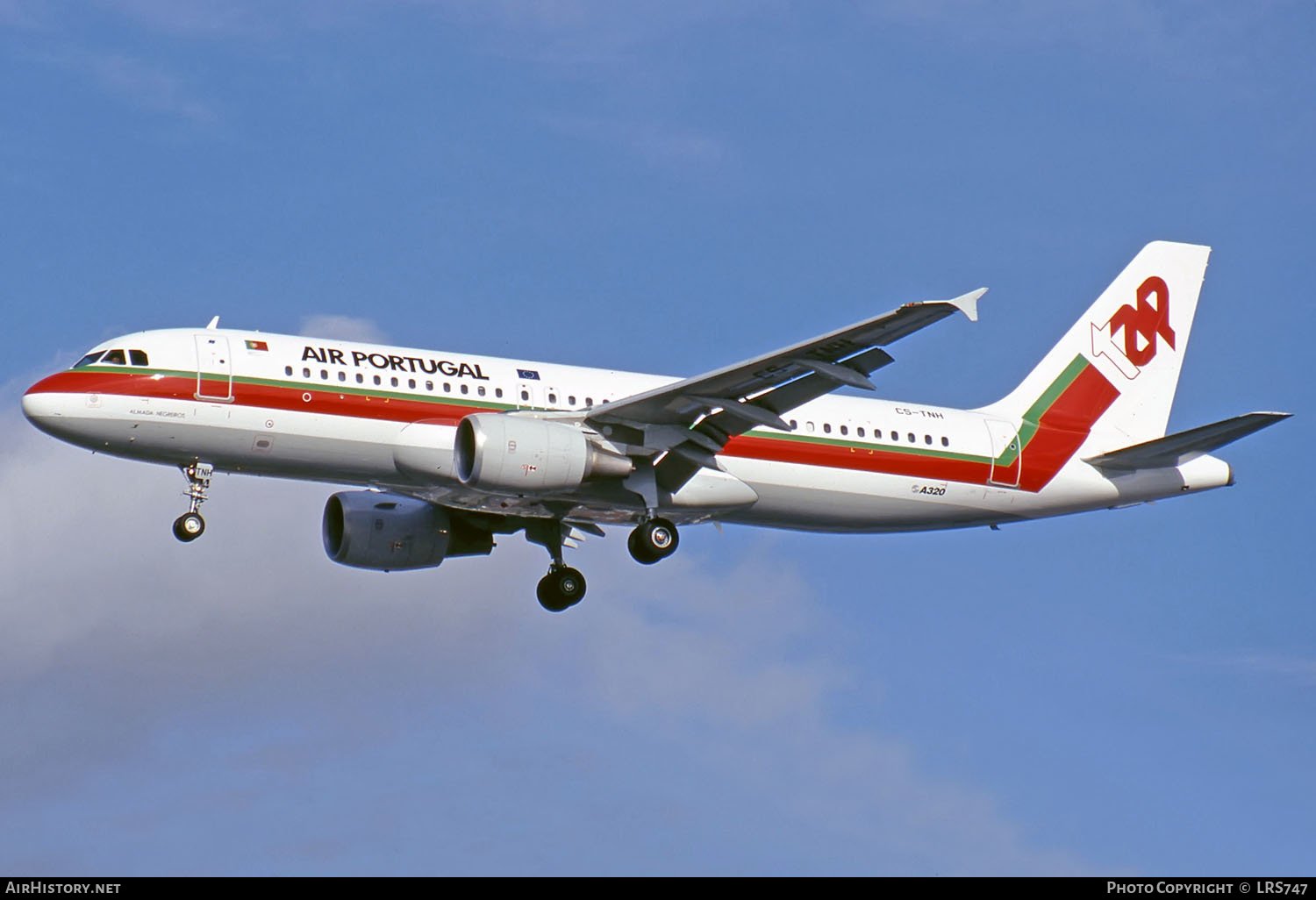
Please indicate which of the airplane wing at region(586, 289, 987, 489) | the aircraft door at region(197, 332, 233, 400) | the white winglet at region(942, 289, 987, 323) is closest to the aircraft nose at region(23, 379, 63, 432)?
the aircraft door at region(197, 332, 233, 400)

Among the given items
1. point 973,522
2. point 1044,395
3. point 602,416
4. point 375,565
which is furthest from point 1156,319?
point 375,565

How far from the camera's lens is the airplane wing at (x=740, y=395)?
1373 inches

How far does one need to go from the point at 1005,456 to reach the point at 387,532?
13.9m

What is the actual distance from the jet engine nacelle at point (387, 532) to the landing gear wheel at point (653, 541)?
5.38 metres

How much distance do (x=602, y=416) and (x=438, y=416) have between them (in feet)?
10.8

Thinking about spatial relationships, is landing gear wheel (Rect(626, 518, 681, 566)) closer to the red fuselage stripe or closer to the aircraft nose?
the red fuselage stripe

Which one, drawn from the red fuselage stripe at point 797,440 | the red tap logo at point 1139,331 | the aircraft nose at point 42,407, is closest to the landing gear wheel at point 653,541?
the red fuselage stripe at point 797,440

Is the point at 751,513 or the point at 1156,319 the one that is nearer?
the point at 751,513

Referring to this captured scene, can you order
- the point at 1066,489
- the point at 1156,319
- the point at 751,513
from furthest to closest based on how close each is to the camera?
the point at 1156,319 < the point at 1066,489 < the point at 751,513

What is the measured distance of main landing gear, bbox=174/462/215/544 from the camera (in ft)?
124

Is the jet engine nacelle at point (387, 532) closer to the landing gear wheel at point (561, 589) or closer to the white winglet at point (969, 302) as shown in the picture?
the landing gear wheel at point (561, 589)

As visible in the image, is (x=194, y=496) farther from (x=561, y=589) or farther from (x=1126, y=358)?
(x=1126, y=358)

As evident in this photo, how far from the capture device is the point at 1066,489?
43938mm

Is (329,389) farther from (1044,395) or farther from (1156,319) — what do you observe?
(1156,319)
